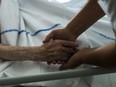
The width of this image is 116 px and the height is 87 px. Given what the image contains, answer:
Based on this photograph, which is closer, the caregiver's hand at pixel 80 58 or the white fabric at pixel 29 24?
the caregiver's hand at pixel 80 58

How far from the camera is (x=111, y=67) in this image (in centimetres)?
95

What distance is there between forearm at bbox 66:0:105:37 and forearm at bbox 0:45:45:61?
217 millimetres

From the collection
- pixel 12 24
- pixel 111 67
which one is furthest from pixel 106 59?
pixel 12 24

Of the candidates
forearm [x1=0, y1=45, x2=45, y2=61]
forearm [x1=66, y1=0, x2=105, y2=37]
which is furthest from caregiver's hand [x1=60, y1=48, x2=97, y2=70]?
forearm [x1=66, y1=0, x2=105, y2=37]

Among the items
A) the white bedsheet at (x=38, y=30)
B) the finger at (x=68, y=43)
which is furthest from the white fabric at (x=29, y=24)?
the finger at (x=68, y=43)

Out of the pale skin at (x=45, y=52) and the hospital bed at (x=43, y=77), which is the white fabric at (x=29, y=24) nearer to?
the pale skin at (x=45, y=52)

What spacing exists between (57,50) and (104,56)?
303mm

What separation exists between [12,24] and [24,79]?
17.9 inches

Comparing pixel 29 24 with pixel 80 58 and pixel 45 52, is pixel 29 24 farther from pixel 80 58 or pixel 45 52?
pixel 80 58

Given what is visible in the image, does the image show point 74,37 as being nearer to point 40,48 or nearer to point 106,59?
point 40,48

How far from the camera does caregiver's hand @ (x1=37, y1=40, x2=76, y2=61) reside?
1.17m

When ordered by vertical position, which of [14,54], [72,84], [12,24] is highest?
[12,24]

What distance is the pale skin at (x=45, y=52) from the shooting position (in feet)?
3.84

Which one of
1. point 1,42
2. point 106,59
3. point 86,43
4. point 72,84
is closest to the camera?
point 106,59
